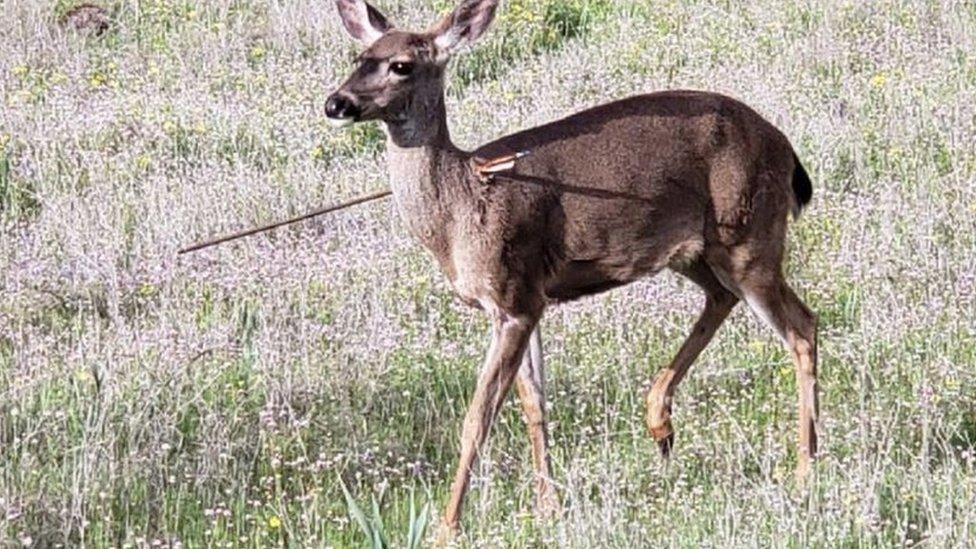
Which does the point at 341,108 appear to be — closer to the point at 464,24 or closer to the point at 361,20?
the point at 464,24

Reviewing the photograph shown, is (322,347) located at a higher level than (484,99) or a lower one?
lower

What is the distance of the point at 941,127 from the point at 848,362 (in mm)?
3145

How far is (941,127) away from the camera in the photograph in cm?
1073

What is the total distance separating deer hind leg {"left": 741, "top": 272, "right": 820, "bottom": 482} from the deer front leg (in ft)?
3.15

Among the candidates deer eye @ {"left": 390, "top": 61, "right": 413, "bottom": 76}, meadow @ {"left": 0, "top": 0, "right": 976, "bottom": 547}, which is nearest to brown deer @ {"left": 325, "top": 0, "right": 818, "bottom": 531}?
deer eye @ {"left": 390, "top": 61, "right": 413, "bottom": 76}

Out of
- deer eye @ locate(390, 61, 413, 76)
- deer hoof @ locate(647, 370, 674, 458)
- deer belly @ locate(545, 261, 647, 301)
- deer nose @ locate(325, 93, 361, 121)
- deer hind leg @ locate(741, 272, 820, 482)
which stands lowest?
deer hoof @ locate(647, 370, 674, 458)

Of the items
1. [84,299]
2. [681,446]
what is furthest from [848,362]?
[84,299]

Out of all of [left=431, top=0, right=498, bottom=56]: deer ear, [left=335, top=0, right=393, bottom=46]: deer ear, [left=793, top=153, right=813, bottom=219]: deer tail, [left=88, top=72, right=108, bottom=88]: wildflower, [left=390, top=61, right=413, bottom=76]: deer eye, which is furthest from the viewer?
[left=88, top=72, right=108, bottom=88]: wildflower

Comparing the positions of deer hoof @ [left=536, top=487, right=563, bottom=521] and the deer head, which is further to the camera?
the deer head

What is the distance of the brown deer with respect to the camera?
6.83 m

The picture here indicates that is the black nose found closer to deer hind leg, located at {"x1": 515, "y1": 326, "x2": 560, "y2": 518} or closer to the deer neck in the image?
the deer neck

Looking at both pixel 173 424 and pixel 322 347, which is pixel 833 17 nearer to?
pixel 322 347

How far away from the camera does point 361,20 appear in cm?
741

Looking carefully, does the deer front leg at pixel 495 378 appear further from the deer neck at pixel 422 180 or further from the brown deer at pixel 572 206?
the deer neck at pixel 422 180
